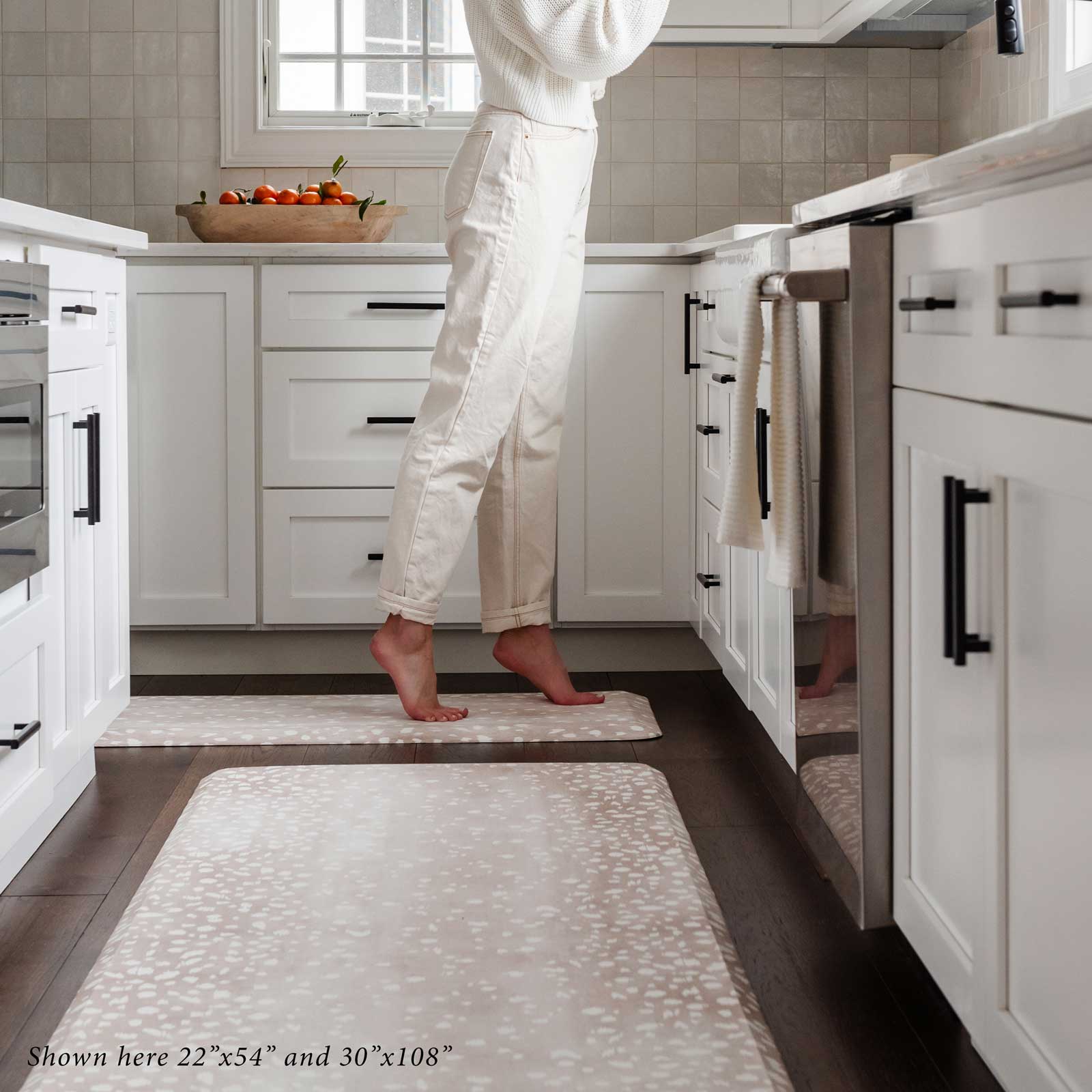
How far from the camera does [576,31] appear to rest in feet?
7.49

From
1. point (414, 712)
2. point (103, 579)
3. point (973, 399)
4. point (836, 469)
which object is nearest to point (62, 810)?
point (103, 579)

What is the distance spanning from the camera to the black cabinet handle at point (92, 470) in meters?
2.07

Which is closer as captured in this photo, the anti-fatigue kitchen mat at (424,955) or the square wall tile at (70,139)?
the anti-fatigue kitchen mat at (424,955)

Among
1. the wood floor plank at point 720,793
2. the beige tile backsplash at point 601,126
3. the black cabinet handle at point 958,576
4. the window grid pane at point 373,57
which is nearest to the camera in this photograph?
the black cabinet handle at point 958,576

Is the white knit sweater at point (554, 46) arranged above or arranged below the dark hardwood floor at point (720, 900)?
above

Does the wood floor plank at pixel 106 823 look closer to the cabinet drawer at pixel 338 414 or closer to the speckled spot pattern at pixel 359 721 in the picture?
the speckled spot pattern at pixel 359 721

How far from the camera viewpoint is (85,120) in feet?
11.2

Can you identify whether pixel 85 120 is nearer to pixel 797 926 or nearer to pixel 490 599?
pixel 490 599

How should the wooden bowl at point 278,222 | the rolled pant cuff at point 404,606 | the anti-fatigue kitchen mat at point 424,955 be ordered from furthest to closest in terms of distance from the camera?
1. the wooden bowl at point 278,222
2. the rolled pant cuff at point 404,606
3. the anti-fatigue kitchen mat at point 424,955

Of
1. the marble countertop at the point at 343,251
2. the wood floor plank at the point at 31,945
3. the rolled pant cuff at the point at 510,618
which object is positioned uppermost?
the marble countertop at the point at 343,251

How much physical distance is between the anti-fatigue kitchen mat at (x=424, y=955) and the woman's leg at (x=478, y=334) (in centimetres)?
47

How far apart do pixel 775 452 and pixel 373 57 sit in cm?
243

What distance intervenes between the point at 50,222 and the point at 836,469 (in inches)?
44.9

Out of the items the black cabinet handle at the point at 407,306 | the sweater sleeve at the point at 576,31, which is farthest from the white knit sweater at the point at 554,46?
the black cabinet handle at the point at 407,306
